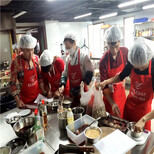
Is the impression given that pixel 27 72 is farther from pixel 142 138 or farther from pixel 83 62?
pixel 142 138

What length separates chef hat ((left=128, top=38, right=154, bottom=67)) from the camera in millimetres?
1296

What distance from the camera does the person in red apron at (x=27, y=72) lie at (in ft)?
6.22

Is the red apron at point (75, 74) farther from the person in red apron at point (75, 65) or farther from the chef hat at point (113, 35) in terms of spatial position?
the chef hat at point (113, 35)

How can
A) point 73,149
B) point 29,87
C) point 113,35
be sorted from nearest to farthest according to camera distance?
point 73,149 < point 113,35 < point 29,87

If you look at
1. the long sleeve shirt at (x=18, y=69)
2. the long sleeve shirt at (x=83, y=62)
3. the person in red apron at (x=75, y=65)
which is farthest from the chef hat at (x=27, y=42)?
the long sleeve shirt at (x=83, y=62)

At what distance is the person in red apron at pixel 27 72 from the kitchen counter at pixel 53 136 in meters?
0.54

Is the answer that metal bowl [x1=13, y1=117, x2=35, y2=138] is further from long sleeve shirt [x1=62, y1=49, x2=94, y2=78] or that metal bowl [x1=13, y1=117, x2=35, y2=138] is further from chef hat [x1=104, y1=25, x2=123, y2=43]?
chef hat [x1=104, y1=25, x2=123, y2=43]

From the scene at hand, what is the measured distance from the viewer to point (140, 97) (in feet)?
4.85

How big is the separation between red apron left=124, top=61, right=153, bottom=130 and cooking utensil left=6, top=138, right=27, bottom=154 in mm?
1162

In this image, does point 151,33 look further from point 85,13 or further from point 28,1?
point 28,1

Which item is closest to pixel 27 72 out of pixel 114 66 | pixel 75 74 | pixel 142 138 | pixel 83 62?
pixel 75 74

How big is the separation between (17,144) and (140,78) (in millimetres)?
1334

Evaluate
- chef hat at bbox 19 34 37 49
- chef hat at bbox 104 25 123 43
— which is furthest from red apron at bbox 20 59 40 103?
chef hat at bbox 104 25 123 43

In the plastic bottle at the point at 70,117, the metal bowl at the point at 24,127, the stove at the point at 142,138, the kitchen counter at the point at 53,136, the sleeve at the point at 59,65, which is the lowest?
the kitchen counter at the point at 53,136
